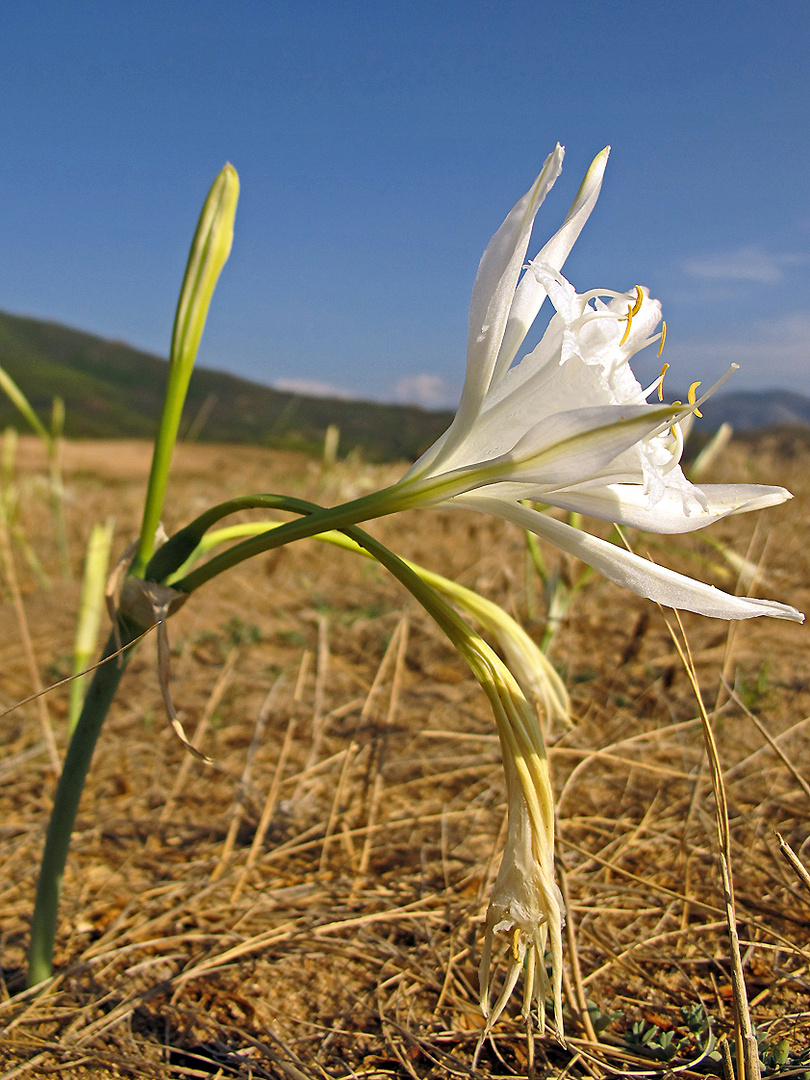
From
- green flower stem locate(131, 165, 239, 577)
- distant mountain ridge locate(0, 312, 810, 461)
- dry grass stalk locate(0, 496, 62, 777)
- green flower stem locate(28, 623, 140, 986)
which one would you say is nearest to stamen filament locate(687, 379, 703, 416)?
green flower stem locate(131, 165, 239, 577)

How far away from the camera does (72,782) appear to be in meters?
1.14

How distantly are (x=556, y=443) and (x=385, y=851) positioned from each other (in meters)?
1.34

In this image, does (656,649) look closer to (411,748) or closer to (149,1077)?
(411,748)

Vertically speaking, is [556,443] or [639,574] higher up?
[556,443]

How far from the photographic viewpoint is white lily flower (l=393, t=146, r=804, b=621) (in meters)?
0.78

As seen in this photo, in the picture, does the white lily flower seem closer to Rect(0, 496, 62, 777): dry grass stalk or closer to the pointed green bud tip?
the pointed green bud tip

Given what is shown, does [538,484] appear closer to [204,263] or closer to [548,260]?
[548,260]

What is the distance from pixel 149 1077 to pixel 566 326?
1205 millimetres

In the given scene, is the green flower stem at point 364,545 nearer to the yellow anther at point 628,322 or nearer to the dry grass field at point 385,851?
the yellow anther at point 628,322

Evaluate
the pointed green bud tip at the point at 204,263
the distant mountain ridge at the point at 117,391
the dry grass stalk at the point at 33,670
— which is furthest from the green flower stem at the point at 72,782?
the distant mountain ridge at the point at 117,391

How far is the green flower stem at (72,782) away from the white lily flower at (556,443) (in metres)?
0.59

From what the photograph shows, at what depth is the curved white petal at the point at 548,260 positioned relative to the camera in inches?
34.9

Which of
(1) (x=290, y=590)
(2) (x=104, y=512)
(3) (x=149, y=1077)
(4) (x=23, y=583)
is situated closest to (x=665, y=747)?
(3) (x=149, y=1077)

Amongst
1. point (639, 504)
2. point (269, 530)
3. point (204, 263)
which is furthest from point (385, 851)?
point (204, 263)
